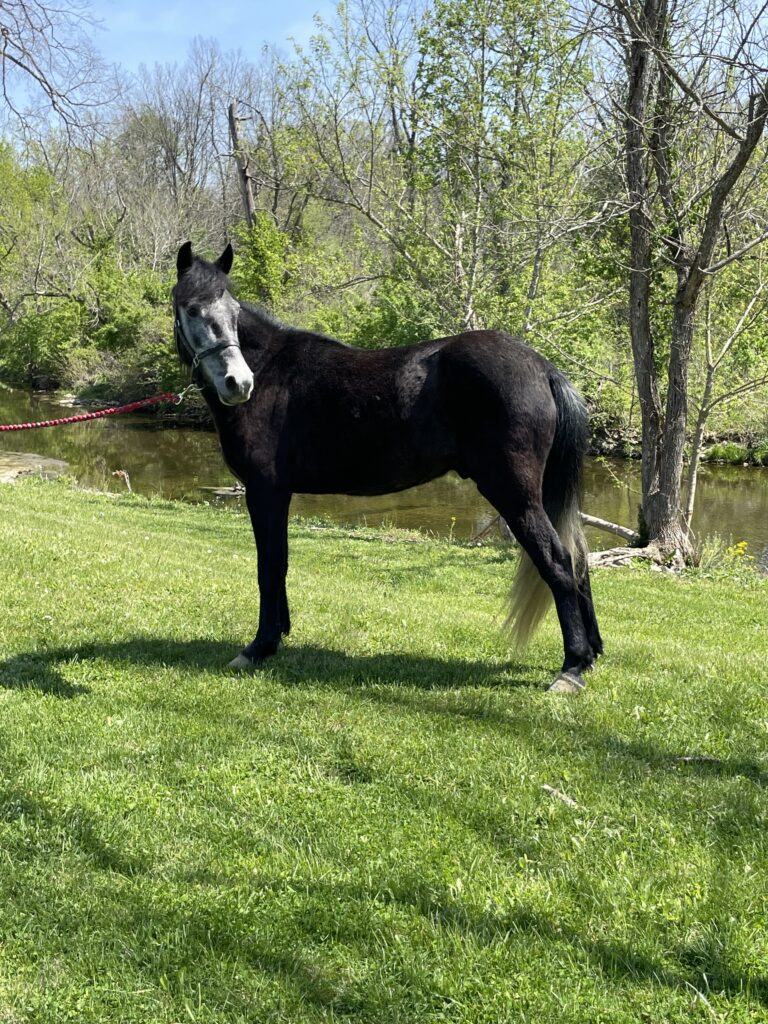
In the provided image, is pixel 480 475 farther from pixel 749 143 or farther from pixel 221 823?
pixel 749 143

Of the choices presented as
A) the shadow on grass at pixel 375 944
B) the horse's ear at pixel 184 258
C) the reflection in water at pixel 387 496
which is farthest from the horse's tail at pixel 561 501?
the reflection in water at pixel 387 496

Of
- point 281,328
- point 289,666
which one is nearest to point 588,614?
point 289,666

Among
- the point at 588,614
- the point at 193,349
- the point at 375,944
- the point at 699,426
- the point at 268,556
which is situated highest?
the point at 699,426

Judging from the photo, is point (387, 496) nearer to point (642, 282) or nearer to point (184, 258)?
point (642, 282)

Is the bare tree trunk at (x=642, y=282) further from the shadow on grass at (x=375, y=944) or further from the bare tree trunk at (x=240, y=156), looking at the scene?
the bare tree trunk at (x=240, y=156)

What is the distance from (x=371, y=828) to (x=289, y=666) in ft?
6.92

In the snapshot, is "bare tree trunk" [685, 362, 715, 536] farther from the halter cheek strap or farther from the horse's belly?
the halter cheek strap

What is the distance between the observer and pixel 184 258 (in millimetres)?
5102

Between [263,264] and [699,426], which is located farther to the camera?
[263,264]

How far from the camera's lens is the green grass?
91.8 inches

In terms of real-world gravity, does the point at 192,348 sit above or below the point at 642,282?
below

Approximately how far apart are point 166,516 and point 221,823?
13264 mm

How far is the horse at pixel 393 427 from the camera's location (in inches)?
189

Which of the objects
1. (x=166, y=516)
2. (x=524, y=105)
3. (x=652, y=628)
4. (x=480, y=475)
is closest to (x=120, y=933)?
(x=480, y=475)
